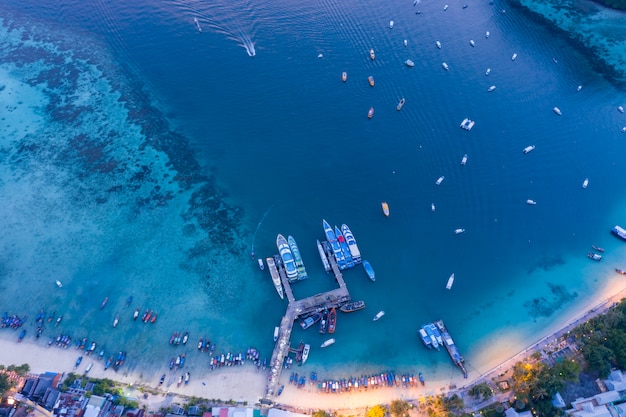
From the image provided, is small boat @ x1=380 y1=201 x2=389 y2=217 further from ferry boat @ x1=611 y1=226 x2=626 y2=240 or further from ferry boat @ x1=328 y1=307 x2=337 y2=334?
ferry boat @ x1=611 y1=226 x2=626 y2=240

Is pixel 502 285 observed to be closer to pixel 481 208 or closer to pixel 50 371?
pixel 481 208

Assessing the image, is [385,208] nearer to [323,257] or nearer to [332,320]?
[323,257]

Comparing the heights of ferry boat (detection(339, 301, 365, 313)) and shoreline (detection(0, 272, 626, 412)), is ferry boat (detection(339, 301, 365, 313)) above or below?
above

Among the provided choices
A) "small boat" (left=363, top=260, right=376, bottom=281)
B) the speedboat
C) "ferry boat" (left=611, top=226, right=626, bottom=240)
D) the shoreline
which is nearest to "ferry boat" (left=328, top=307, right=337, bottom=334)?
the shoreline

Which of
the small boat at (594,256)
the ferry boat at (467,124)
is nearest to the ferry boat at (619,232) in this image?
the small boat at (594,256)

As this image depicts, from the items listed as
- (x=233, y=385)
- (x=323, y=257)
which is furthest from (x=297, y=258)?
(x=233, y=385)

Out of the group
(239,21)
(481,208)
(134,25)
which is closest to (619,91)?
(481,208)
